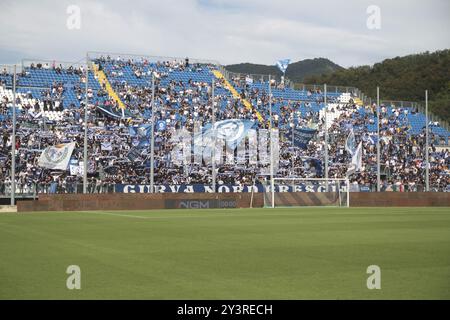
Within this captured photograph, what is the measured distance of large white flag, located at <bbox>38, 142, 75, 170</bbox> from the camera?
141ft

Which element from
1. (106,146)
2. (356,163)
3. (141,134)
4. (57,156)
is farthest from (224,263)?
(356,163)

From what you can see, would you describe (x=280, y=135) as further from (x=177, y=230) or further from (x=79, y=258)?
(x=79, y=258)

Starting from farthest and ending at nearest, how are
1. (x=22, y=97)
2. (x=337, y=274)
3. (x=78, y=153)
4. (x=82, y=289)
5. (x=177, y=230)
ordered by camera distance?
(x=22, y=97) → (x=78, y=153) → (x=177, y=230) → (x=337, y=274) → (x=82, y=289)

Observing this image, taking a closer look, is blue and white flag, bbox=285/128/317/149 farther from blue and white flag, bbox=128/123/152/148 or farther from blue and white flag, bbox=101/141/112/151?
blue and white flag, bbox=101/141/112/151

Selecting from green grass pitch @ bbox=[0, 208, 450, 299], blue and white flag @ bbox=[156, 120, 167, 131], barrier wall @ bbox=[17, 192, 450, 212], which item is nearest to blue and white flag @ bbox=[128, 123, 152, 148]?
blue and white flag @ bbox=[156, 120, 167, 131]

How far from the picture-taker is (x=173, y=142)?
4950 centimetres

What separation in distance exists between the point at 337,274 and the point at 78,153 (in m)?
37.0

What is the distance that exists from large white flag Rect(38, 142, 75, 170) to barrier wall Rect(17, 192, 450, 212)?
231 inches

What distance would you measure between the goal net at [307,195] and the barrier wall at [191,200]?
69mm

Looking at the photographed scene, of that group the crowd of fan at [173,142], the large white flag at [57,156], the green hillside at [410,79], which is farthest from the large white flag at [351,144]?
the green hillside at [410,79]

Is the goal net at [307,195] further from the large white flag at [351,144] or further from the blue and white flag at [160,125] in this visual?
the blue and white flag at [160,125]

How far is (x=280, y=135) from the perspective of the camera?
54.2 metres

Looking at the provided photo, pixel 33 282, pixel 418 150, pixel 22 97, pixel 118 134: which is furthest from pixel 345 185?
pixel 33 282

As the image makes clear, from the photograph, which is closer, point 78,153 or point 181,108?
point 78,153
